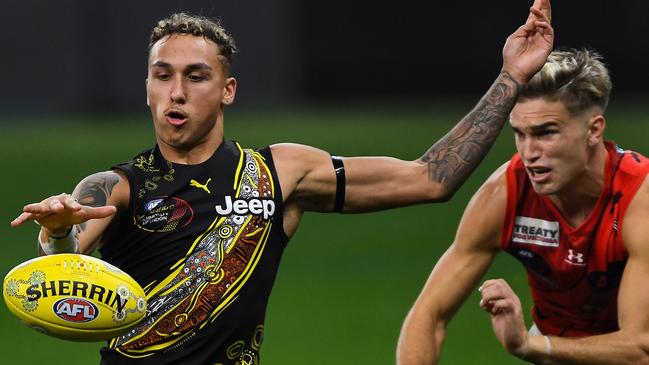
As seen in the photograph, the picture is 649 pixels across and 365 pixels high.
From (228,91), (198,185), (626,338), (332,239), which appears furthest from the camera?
(332,239)

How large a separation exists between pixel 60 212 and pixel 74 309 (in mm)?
416

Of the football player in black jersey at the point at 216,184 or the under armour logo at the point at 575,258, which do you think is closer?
the football player in black jersey at the point at 216,184

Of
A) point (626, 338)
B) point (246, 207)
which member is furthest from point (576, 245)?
point (246, 207)

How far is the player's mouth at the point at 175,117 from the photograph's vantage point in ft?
20.6

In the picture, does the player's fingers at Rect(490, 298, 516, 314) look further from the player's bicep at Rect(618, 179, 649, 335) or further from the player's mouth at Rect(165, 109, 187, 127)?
the player's mouth at Rect(165, 109, 187, 127)

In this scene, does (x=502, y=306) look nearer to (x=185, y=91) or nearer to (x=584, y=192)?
(x=584, y=192)

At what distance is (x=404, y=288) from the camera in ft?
44.0

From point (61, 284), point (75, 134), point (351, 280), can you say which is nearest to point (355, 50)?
point (75, 134)

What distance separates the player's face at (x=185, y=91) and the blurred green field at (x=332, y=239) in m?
4.89

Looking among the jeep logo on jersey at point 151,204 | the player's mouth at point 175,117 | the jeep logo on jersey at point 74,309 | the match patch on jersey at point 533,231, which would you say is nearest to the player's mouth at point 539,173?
the match patch on jersey at point 533,231

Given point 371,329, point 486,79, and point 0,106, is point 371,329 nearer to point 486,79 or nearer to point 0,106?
point 486,79

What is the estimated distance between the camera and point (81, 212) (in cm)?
554

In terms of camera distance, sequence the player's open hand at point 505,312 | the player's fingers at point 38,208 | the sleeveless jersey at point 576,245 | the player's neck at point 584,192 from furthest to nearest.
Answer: the player's neck at point 584,192
the sleeveless jersey at point 576,245
the player's open hand at point 505,312
the player's fingers at point 38,208

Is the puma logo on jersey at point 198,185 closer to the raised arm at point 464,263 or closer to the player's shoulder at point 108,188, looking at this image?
the player's shoulder at point 108,188
